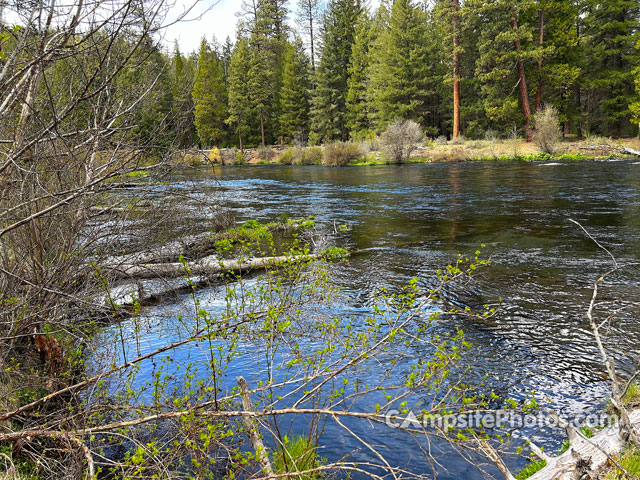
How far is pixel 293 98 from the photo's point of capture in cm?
5500

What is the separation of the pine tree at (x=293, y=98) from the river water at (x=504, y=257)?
32.9m

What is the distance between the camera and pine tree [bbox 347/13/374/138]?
4888cm

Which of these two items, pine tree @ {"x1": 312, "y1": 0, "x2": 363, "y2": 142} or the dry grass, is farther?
pine tree @ {"x1": 312, "y1": 0, "x2": 363, "y2": 142}

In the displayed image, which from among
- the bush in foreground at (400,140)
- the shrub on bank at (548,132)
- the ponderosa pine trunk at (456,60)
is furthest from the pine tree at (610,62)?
the bush in foreground at (400,140)

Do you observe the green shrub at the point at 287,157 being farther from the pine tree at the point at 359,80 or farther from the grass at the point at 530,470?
the grass at the point at 530,470

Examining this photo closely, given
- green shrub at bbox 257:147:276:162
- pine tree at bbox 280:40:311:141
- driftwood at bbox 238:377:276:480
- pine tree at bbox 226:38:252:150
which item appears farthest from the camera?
pine tree at bbox 280:40:311:141

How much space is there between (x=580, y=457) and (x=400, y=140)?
3213 cm

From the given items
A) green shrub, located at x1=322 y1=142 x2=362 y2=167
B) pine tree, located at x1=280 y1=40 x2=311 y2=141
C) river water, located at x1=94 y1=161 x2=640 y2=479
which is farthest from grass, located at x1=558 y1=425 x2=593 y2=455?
pine tree, located at x1=280 y1=40 x2=311 y2=141

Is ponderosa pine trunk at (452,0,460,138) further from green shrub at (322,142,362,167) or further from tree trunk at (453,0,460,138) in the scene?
green shrub at (322,142,362,167)

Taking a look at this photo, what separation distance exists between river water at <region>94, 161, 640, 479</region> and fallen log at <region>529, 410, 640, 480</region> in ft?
2.65

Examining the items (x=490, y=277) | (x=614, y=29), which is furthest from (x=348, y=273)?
(x=614, y=29)

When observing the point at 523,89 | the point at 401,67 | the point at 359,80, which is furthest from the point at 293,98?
the point at 523,89

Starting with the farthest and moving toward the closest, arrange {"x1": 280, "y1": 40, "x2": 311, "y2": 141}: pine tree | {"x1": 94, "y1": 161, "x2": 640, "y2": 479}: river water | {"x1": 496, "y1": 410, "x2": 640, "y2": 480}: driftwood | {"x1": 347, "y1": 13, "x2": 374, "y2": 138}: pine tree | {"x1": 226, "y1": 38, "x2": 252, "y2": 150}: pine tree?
{"x1": 280, "y1": 40, "x2": 311, "y2": 141}: pine tree < {"x1": 226, "y1": 38, "x2": 252, "y2": 150}: pine tree < {"x1": 347, "y1": 13, "x2": 374, "y2": 138}: pine tree < {"x1": 94, "y1": 161, "x2": 640, "y2": 479}: river water < {"x1": 496, "y1": 410, "x2": 640, "y2": 480}: driftwood

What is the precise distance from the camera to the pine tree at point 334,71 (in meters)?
51.1
